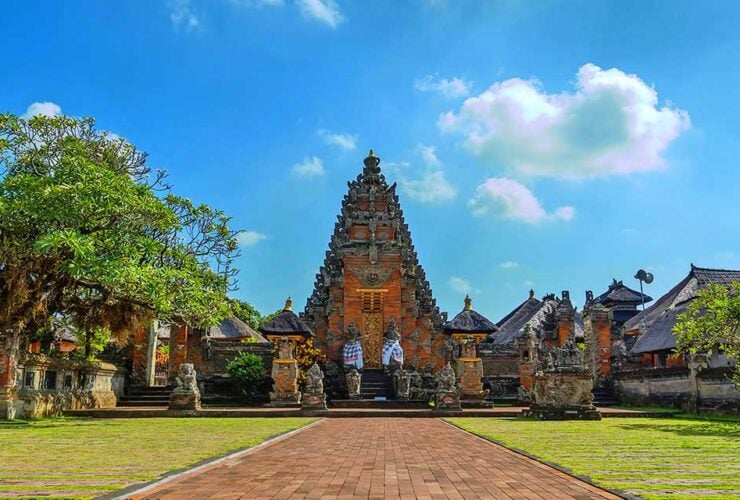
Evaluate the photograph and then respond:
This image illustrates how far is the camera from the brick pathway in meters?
6.33

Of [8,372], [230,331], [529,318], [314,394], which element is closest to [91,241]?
[8,372]

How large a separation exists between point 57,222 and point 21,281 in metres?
2.22

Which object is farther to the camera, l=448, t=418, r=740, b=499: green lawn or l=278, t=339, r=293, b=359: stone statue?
l=278, t=339, r=293, b=359: stone statue

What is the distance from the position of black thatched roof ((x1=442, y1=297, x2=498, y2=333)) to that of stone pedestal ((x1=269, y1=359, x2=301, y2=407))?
404 inches

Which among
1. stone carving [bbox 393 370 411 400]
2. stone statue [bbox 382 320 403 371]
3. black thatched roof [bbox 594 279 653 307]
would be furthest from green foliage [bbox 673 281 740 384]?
black thatched roof [bbox 594 279 653 307]

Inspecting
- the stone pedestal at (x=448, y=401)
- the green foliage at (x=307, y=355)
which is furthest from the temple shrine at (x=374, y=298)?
the stone pedestal at (x=448, y=401)

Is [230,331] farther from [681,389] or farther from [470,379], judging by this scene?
[681,389]

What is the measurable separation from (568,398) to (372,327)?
48.3 feet

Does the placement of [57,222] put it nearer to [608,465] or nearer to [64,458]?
[64,458]

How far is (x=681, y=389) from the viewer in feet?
79.9

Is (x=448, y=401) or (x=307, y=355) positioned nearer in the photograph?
(x=448, y=401)

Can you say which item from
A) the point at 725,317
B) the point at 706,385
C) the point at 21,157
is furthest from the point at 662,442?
the point at 21,157

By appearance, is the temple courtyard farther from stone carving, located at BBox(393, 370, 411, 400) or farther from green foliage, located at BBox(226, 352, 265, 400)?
green foliage, located at BBox(226, 352, 265, 400)

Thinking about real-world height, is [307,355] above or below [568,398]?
above
